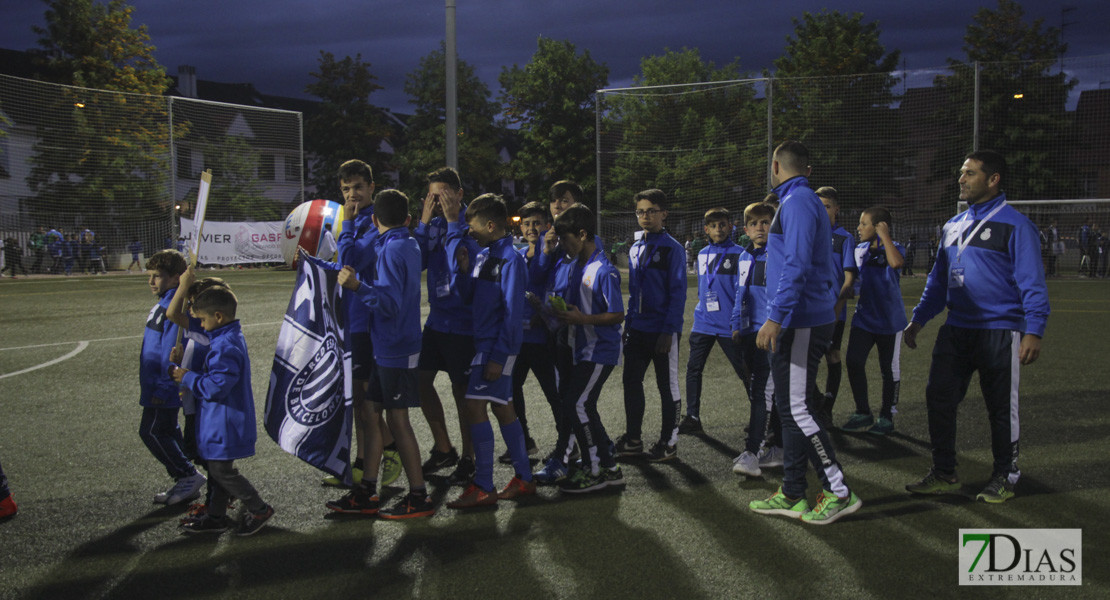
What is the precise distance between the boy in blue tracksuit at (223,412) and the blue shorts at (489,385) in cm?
117

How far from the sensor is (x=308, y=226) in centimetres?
454

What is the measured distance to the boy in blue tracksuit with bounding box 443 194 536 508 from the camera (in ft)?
14.6

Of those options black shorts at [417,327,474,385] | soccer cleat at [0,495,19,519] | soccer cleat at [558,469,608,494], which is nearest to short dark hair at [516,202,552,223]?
black shorts at [417,327,474,385]

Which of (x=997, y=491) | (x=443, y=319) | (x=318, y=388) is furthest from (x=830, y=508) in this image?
(x=318, y=388)

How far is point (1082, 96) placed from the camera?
23.3 m

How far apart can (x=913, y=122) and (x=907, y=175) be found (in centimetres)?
264

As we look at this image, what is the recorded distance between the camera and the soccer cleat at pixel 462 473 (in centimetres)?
506

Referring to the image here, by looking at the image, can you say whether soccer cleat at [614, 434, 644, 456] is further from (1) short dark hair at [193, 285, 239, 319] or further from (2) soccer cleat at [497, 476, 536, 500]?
(1) short dark hair at [193, 285, 239, 319]

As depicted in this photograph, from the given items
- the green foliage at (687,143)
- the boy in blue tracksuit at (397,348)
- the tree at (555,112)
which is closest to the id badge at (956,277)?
the boy in blue tracksuit at (397,348)

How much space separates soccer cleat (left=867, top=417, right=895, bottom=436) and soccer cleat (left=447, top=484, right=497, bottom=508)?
3240 mm

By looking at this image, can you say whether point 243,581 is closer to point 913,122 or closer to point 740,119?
point 740,119

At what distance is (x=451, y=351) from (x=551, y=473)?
1.01 m

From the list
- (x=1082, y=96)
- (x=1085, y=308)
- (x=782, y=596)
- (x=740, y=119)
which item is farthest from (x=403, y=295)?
(x=1082, y=96)

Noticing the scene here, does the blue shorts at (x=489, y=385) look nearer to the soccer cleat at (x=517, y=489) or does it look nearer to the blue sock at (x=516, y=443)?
the blue sock at (x=516, y=443)
